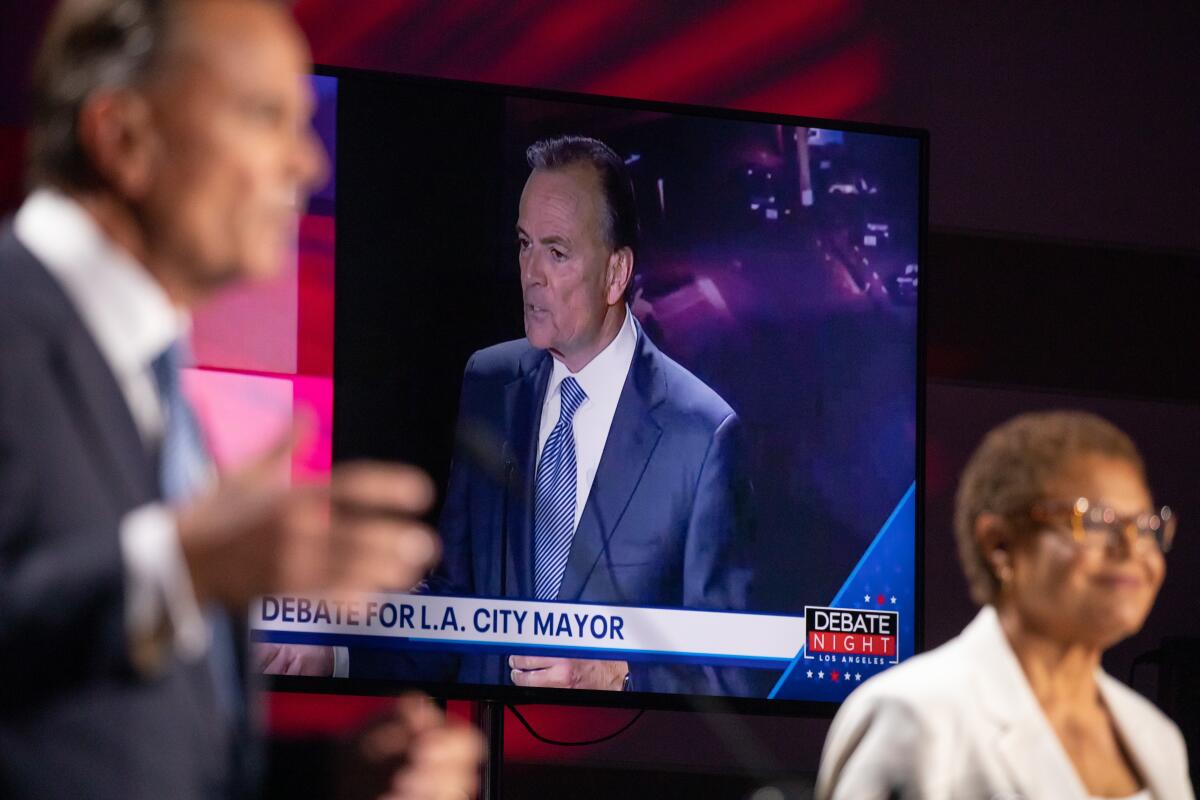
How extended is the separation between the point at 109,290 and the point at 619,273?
262 cm

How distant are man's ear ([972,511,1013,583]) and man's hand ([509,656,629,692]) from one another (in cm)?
159

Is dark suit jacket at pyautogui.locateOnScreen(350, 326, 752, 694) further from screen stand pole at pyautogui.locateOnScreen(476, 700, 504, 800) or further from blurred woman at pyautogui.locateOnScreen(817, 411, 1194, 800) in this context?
blurred woman at pyautogui.locateOnScreen(817, 411, 1194, 800)

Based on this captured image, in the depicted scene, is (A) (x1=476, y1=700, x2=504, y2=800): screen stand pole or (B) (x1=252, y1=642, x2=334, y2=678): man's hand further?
(A) (x1=476, y1=700, x2=504, y2=800): screen stand pole

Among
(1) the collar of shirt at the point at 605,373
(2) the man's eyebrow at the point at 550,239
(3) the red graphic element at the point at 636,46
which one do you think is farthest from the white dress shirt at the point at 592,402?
(3) the red graphic element at the point at 636,46

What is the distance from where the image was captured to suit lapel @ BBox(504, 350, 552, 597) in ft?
11.9

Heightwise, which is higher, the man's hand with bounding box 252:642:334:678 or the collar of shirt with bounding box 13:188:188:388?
the man's hand with bounding box 252:642:334:678

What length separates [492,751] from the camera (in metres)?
3.62

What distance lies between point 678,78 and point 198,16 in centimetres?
322

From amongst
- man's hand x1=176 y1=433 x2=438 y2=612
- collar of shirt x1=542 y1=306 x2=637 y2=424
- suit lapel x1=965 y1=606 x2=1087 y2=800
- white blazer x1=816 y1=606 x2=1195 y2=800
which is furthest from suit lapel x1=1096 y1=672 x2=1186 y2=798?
collar of shirt x1=542 y1=306 x2=637 y2=424

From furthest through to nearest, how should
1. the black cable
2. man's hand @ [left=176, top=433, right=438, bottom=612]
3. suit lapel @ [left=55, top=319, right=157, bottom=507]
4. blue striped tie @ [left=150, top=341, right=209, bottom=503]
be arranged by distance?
the black cable, blue striped tie @ [left=150, top=341, right=209, bottom=503], suit lapel @ [left=55, top=319, right=157, bottom=507], man's hand @ [left=176, top=433, right=438, bottom=612]

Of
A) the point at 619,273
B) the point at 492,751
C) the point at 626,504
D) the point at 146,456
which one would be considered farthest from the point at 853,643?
the point at 146,456

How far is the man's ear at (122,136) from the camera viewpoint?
4.05 feet

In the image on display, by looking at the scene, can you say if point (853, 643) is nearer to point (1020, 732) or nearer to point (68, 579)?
point (1020, 732)

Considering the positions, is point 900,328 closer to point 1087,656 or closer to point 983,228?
point 983,228
